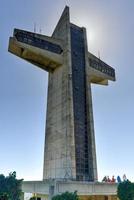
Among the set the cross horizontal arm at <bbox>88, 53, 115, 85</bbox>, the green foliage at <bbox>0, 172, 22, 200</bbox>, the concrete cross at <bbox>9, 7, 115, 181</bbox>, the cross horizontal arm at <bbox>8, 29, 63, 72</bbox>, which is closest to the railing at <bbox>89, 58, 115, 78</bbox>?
the cross horizontal arm at <bbox>88, 53, 115, 85</bbox>

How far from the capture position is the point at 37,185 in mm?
29469

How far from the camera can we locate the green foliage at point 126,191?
22.1 metres

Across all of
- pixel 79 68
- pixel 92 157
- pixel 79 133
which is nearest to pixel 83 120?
pixel 79 133

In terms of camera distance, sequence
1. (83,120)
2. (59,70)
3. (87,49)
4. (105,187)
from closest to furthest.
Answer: (105,187)
(83,120)
(59,70)
(87,49)

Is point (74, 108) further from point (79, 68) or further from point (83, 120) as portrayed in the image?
point (79, 68)

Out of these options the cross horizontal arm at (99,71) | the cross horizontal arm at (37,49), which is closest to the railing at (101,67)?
Answer: the cross horizontal arm at (99,71)

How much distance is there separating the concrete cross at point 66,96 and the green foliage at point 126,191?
9134 mm

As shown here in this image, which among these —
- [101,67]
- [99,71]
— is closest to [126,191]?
[99,71]

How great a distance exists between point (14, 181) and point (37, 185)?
280 centimetres

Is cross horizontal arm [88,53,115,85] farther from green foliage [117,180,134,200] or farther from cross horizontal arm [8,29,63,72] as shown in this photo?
green foliage [117,180,134,200]

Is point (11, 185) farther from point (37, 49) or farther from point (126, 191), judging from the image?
point (37, 49)

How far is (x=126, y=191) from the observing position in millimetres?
22234

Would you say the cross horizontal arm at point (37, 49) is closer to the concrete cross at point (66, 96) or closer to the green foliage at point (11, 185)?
the concrete cross at point (66, 96)

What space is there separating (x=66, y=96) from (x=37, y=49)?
8427mm
